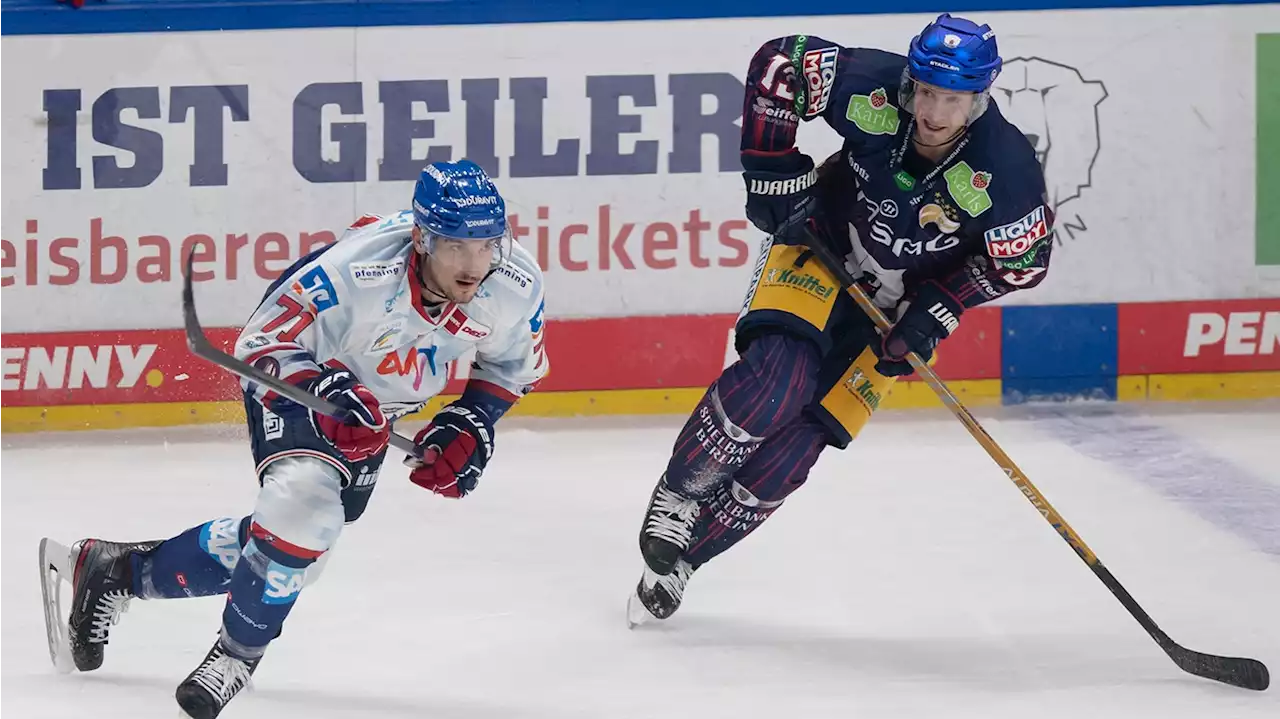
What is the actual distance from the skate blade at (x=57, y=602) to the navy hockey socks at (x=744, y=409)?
47.3 inches

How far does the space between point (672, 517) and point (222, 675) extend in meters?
1.08

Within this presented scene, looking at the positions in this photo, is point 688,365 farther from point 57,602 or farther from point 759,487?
point 57,602

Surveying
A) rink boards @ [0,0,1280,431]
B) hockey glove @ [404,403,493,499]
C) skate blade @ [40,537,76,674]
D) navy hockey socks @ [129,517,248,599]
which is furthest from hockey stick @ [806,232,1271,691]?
rink boards @ [0,0,1280,431]

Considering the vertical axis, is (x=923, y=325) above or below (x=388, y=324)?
below

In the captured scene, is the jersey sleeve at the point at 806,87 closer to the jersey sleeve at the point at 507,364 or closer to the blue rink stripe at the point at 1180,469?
the jersey sleeve at the point at 507,364

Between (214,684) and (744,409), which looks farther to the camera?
(744,409)

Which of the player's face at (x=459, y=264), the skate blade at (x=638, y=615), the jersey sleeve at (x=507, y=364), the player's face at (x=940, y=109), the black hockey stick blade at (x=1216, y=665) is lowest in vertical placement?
the skate blade at (x=638, y=615)

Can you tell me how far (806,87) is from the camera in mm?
3600

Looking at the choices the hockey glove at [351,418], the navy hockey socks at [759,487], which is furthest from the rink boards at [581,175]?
the hockey glove at [351,418]

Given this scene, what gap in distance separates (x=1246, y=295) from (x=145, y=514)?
3450 mm

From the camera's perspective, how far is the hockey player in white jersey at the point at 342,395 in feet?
9.39

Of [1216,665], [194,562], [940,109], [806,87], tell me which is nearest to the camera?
[194,562]

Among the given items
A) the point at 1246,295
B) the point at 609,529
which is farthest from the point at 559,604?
the point at 1246,295

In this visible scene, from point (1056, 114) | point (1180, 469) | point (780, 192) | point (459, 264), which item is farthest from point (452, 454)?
point (1056, 114)
